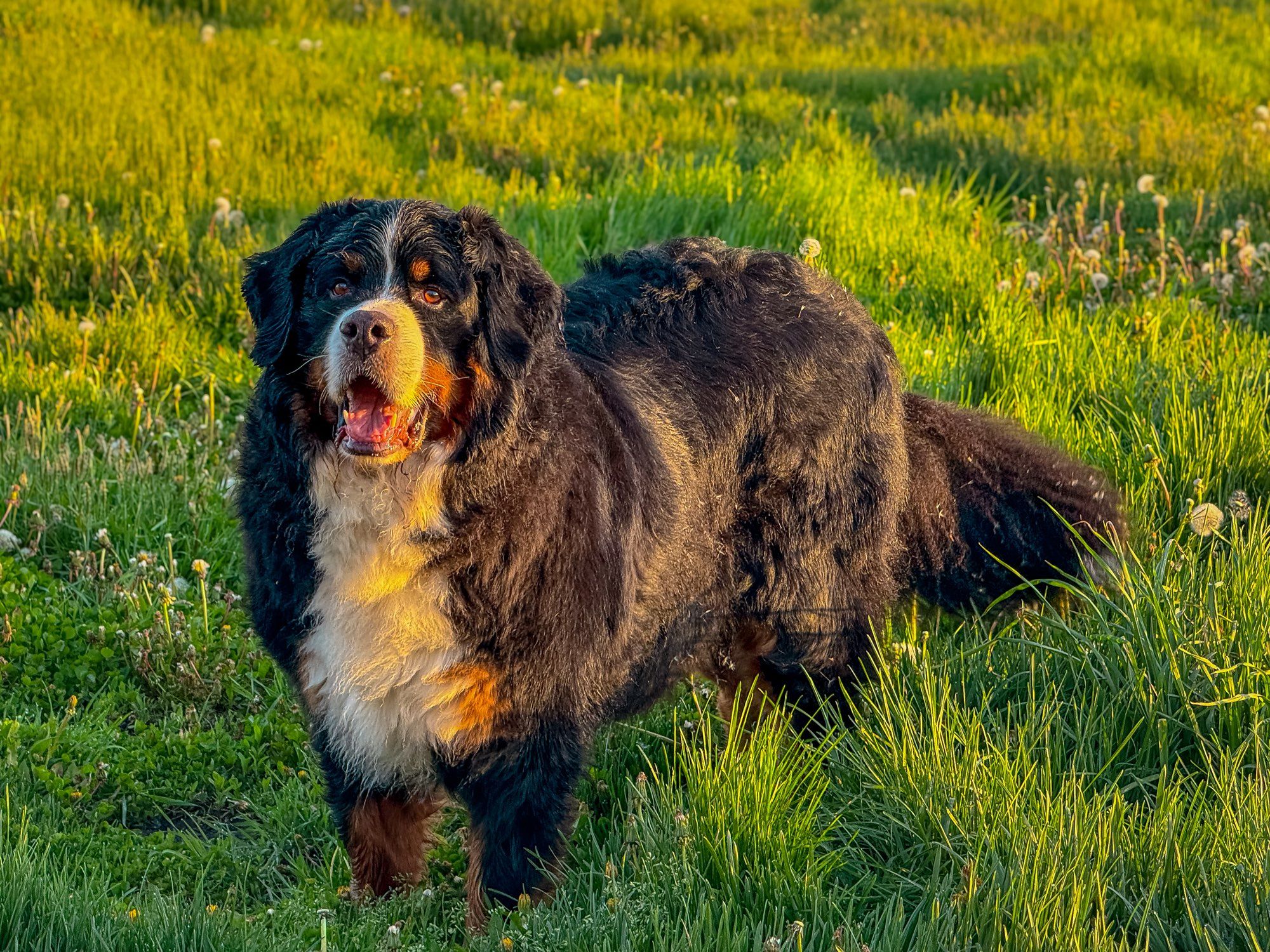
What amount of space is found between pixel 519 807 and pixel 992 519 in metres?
1.74

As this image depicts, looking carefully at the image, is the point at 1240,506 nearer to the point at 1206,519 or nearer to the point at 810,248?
the point at 1206,519

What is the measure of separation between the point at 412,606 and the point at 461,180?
463 cm

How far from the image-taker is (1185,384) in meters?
4.78

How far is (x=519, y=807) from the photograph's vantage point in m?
3.16

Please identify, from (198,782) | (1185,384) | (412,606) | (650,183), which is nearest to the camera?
(412,606)

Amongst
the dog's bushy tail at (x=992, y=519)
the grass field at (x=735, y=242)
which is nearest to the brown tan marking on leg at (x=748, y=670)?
the grass field at (x=735, y=242)

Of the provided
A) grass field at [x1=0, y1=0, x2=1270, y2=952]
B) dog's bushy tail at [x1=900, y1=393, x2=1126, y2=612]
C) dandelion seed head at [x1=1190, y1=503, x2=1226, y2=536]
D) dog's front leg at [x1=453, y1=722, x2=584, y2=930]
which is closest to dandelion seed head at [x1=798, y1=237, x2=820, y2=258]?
grass field at [x1=0, y1=0, x2=1270, y2=952]

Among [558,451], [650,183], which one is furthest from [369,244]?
[650,183]

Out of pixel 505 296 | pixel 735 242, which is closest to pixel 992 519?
pixel 505 296

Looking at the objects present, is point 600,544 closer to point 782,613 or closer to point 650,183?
point 782,613

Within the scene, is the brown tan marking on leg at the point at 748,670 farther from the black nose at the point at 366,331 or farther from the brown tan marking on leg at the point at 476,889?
the black nose at the point at 366,331

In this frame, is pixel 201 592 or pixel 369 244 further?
pixel 201 592

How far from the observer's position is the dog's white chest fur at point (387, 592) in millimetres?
3039

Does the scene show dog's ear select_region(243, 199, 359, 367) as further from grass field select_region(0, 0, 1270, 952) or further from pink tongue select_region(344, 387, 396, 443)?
grass field select_region(0, 0, 1270, 952)
